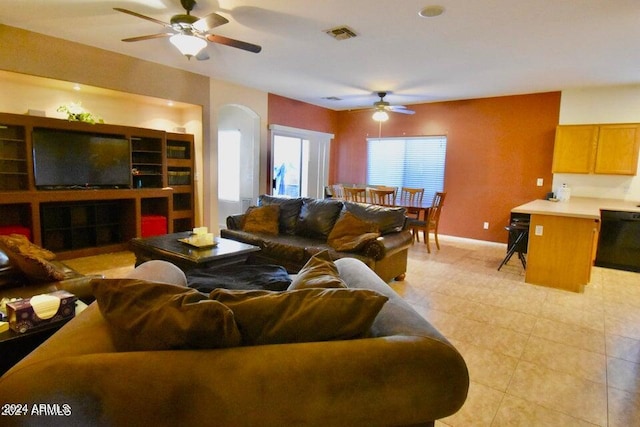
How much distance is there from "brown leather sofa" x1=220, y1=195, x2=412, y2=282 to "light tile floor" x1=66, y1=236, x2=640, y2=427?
0.45 metres

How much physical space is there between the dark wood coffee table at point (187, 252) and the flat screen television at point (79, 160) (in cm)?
Result: 174

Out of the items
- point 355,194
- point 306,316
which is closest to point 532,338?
point 306,316

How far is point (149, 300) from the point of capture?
1111 millimetres

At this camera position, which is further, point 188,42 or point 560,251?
point 560,251

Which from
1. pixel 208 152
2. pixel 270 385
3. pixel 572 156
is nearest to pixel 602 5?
pixel 572 156

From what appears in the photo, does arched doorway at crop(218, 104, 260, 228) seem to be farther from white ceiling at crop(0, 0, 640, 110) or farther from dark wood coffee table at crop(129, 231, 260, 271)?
dark wood coffee table at crop(129, 231, 260, 271)

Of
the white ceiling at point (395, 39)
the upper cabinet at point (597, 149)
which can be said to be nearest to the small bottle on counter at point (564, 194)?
the upper cabinet at point (597, 149)

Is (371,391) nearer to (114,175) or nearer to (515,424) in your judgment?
(515,424)

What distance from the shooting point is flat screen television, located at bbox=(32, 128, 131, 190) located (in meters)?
4.20

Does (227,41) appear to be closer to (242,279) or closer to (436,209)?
(242,279)

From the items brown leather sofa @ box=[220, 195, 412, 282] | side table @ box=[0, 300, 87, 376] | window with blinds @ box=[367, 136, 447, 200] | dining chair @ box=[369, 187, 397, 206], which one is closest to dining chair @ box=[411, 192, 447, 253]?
dining chair @ box=[369, 187, 397, 206]

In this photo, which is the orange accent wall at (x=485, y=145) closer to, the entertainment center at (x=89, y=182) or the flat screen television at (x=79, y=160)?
the entertainment center at (x=89, y=182)

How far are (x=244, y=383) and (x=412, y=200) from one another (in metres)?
5.71

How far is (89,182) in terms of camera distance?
4613 millimetres
